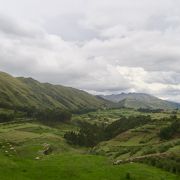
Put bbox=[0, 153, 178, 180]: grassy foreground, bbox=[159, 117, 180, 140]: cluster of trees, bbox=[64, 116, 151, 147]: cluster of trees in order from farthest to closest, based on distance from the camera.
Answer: bbox=[64, 116, 151, 147]: cluster of trees
bbox=[159, 117, 180, 140]: cluster of trees
bbox=[0, 153, 178, 180]: grassy foreground

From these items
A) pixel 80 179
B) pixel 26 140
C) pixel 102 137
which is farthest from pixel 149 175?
pixel 102 137

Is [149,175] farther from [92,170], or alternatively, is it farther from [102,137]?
[102,137]

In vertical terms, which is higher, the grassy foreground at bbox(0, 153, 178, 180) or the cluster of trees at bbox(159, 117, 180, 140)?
the cluster of trees at bbox(159, 117, 180, 140)

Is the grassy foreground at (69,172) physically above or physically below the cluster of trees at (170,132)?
below

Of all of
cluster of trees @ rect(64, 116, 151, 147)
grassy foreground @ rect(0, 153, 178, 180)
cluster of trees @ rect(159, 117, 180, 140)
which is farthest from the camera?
cluster of trees @ rect(64, 116, 151, 147)

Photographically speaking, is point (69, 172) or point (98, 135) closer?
point (69, 172)

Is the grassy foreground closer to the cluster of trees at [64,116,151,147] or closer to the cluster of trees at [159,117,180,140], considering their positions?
the cluster of trees at [159,117,180,140]

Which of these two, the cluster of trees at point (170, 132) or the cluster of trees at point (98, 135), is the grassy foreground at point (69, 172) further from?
the cluster of trees at point (98, 135)

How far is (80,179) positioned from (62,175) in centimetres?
251

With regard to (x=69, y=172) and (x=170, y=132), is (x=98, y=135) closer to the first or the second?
(x=170, y=132)

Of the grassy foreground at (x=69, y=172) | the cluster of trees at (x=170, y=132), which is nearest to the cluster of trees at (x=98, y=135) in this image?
the cluster of trees at (x=170, y=132)

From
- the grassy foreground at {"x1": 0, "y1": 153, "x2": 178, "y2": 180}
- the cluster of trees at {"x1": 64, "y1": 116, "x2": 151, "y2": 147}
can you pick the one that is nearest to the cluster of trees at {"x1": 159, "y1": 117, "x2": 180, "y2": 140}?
the cluster of trees at {"x1": 64, "y1": 116, "x2": 151, "y2": 147}

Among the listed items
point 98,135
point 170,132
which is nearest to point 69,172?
point 170,132

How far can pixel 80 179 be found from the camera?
41.2m
